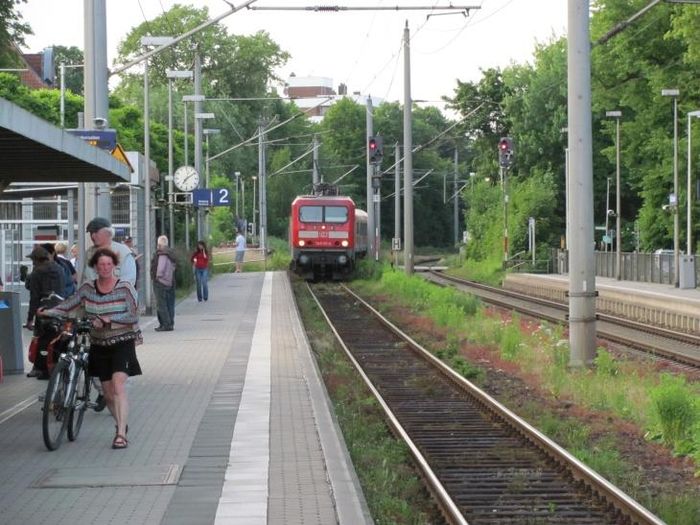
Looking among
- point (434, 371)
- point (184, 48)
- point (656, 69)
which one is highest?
point (184, 48)

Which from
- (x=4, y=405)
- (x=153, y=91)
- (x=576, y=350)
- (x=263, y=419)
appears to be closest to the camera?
(x=263, y=419)

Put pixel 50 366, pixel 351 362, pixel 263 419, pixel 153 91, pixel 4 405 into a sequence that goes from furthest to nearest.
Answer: pixel 153 91 < pixel 351 362 < pixel 50 366 < pixel 4 405 < pixel 263 419

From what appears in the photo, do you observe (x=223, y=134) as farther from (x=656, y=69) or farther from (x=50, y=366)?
(x=50, y=366)

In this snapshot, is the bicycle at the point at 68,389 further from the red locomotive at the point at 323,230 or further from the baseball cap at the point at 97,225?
the red locomotive at the point at 323,230

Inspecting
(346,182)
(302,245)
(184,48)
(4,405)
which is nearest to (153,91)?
(184,48)

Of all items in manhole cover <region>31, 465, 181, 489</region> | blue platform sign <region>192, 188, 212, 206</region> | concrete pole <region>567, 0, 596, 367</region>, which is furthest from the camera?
blue platform sign <region>192, 188, 212, 206</region>

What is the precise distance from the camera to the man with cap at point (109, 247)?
11.9 meters

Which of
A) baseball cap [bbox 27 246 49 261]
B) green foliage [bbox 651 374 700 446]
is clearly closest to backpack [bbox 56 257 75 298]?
baseball cap [bbox 27 246 49 261]

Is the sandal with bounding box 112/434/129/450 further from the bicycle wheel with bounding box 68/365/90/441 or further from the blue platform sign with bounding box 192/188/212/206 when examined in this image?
the blue platform sign with bounding box 192/188/212/206

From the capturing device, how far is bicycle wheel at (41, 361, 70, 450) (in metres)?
11.1

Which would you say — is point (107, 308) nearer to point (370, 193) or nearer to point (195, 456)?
point (195, 456)

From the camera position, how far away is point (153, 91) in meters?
90.7

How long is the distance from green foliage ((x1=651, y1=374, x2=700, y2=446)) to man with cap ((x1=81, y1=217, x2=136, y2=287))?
16.8 feet

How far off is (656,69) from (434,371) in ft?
113
